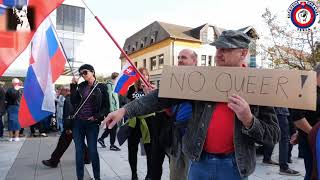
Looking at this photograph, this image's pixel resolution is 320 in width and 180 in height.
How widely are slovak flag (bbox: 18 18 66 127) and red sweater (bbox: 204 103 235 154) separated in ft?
11.5

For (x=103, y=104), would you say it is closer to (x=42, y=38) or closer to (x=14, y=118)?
(x=42, y=38)

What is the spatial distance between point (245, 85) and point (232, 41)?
0.31 m

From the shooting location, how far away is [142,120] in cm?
542

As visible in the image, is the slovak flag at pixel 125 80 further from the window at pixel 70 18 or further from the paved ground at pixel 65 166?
the window at pixel 70 18

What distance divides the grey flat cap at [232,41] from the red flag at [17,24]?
8.35 feet

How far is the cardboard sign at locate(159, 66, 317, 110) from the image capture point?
205 centimetres

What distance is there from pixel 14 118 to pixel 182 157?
26.7 feet

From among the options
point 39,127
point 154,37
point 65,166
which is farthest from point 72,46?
point 65,166

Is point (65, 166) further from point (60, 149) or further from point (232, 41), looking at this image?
point (232, 41)

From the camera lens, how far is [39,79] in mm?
5031

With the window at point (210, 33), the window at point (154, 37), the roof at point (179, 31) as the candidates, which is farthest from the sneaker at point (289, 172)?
the window at point (154, 37)

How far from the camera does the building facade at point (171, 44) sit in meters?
40.7

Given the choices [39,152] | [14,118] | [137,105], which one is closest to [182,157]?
[137,105]

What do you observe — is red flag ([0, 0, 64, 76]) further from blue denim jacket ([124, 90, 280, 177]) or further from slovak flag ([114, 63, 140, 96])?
slovak flag ([114, 63, 140, 96])
